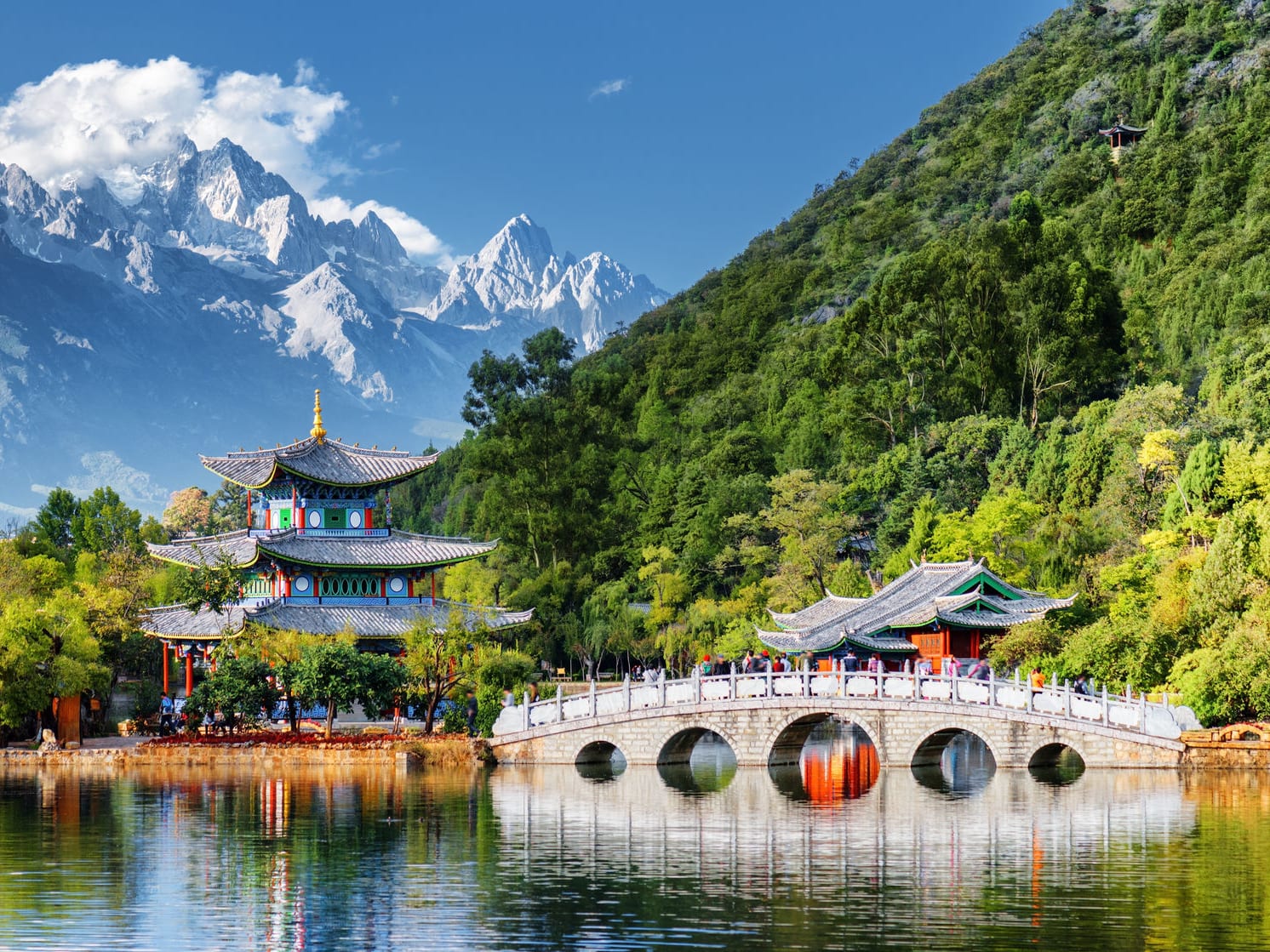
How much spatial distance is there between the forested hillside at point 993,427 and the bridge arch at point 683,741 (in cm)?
790

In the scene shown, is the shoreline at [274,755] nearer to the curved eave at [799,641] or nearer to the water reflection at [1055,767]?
the curved eave at [799,641]

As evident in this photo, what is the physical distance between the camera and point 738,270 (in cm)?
12725

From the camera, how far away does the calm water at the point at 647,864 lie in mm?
18625

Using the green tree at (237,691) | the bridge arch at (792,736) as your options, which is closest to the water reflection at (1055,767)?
→ the bridge arch at (792,736)

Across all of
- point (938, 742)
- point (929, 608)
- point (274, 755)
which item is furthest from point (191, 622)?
point (938, 742)

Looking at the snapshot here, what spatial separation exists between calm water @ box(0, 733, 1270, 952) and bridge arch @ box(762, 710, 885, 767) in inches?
52.3

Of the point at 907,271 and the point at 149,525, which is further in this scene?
the point at 149,525

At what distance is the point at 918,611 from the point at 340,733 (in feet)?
50.1

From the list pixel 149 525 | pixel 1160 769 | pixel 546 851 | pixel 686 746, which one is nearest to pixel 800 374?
pixel 149 525

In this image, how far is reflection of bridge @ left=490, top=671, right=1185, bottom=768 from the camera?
34.1m

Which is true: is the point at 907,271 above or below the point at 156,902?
above

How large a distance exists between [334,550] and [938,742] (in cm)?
2174

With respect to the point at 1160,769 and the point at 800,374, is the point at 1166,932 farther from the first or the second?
the point at 800,374

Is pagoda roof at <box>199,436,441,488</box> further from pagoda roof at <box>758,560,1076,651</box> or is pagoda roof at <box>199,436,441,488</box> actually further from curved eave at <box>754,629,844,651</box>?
pagoda roof at <box>758,560,1076,651</box>
